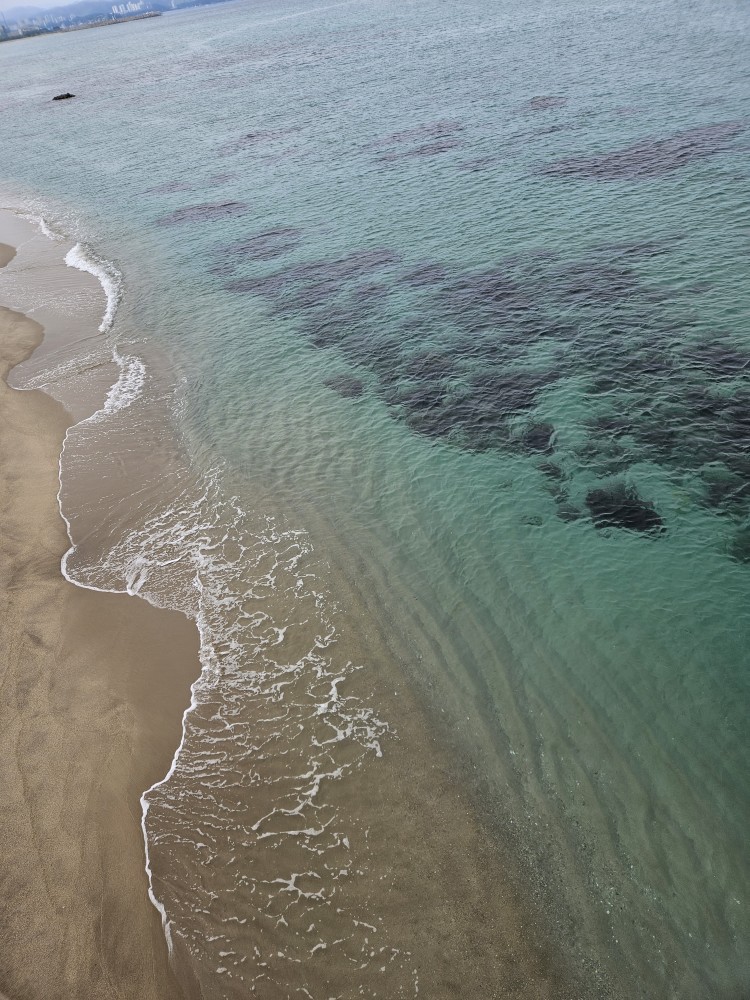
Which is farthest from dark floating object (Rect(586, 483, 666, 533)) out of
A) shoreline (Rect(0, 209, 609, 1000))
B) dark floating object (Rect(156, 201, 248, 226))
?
dark floating object (Rect(156, 201, 248, 226))

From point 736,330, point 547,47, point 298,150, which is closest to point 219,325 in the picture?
point 736,330

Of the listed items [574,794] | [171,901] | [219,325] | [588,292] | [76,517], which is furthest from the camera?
[219,325]

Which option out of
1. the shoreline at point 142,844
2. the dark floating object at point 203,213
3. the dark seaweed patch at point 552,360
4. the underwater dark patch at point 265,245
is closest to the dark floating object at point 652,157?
the dark seaweed patch at point 552,360

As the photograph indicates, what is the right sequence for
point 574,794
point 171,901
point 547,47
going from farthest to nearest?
point 547,47
point 574,794
point 171,901

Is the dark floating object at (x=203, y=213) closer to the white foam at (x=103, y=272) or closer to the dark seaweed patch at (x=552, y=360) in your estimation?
the white foam at (x=103, y=272)

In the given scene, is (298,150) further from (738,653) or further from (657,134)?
(738,653)

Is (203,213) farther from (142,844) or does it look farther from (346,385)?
(142,844)

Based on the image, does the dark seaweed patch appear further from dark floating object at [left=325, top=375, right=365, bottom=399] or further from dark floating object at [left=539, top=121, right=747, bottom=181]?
dark floating object at [left=539, top=121, right=747, bottom=181]
